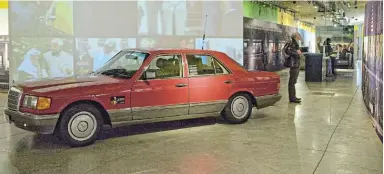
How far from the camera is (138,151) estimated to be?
17.9 ft

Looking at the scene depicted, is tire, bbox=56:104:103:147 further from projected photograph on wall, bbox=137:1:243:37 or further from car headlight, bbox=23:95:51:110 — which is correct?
projected photograph on wall, bbox=137:1:243:37

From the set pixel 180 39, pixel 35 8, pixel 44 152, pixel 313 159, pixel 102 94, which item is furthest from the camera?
pixel 180 39

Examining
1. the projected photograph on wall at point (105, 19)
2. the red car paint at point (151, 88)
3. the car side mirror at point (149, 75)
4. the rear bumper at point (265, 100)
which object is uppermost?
the projected photograph on wall at point (105, 19)

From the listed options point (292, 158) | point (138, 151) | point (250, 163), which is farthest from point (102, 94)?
point (292, 158)

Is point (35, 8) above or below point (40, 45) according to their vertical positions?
above

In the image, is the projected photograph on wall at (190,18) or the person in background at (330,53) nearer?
the projected photograph on wall at (190,18)

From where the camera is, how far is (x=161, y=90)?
21.0 feet

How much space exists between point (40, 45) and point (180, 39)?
3.95 meters

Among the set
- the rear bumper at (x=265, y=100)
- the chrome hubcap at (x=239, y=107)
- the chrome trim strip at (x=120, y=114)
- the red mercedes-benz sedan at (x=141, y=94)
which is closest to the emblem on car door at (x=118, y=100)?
the red mercedes-benz sedan at (x=141, y=94)

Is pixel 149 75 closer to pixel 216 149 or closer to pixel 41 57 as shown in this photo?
pixel 216 149

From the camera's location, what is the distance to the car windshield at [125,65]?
6.37m

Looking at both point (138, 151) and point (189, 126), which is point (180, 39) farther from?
point (138, 151)

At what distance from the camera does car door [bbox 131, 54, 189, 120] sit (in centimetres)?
623

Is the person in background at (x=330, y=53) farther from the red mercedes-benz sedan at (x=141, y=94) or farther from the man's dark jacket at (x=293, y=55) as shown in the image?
the red mercedes-benz sedan at (x=141, y=94)
